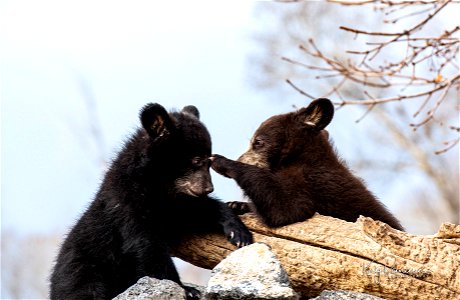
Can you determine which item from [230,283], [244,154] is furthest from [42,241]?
[230,283]

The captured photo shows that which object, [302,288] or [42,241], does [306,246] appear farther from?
[42,241]

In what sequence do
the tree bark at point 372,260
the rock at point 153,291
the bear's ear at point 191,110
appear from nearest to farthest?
the rock at point 153,291
the tree bark at point 372,260
the bear's ear at point 191,110

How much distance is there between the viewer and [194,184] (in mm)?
8430

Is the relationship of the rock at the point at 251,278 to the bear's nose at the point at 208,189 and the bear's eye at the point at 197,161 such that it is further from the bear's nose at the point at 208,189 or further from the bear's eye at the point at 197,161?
the bear's eye at the point at 197,161

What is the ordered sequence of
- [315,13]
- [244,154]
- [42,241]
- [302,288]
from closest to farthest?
[302,288], [244,154], [42,241], [315,13]

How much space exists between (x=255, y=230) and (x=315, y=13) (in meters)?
32.1

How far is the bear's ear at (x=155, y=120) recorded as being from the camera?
27.6ft

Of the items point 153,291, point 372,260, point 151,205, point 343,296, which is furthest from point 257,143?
point 153,291

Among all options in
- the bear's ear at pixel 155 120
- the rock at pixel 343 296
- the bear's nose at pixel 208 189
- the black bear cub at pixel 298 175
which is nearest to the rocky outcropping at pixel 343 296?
the rock at pixel 343 296

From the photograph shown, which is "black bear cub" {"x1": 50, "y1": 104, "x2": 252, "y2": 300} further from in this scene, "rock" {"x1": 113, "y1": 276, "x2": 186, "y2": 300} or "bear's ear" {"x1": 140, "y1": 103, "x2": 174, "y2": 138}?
"rock" {"x1": 113, "y1": 276, "x2": 186, "y2": 300}

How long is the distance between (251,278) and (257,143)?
8.17 ft

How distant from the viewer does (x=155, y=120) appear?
8516mm

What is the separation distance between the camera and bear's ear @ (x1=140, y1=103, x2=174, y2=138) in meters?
8.42

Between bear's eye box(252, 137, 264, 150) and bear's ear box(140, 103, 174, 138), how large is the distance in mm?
1299
